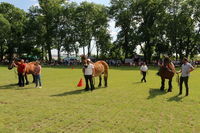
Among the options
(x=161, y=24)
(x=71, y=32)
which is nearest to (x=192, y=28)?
(x=161, y=24)

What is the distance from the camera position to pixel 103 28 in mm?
59906

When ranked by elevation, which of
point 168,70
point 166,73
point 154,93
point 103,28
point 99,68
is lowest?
point 154,93

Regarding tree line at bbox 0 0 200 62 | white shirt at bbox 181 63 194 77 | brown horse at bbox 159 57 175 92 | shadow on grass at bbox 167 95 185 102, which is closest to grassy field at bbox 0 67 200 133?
shadow on grass at bbox 167 95 185 102

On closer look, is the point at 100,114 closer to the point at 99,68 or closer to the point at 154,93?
the point at 154,93

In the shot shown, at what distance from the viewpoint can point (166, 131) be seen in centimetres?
628

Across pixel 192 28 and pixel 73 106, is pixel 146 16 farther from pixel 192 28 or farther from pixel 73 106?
pixel 73 106

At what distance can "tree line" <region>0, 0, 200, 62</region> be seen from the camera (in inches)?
1975

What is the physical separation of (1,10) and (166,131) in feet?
195

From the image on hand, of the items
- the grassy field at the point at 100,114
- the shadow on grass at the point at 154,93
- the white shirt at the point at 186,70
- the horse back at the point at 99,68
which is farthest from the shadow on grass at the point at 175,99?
the horse back at the point at 99,68

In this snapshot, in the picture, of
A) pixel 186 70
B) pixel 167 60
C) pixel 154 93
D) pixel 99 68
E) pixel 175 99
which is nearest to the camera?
pixel 175 99

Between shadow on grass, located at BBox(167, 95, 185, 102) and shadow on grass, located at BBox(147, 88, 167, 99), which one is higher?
shadow on grass, located at BBox(147, 88, 167, 99)

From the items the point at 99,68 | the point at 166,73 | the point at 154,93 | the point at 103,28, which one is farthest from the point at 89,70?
the point at 103,28

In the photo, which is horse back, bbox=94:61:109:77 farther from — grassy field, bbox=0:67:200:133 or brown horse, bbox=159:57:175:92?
brown horse, bbox=159:57:175:92

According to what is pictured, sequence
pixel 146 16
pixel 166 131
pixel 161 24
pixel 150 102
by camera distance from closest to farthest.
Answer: pixel 166 131
pixel 150 102
pixel 161 24
pixel 146 16
